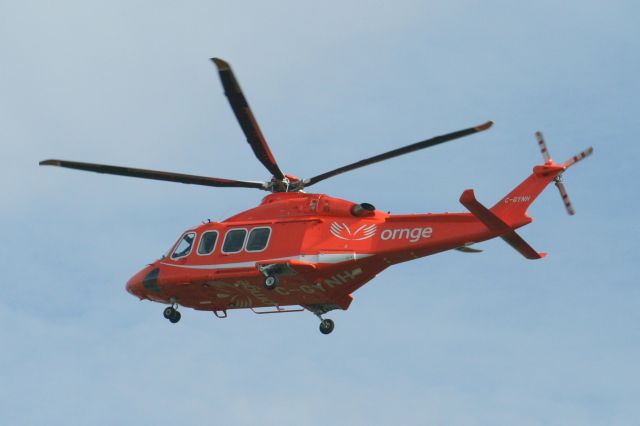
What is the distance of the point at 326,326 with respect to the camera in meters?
40.9

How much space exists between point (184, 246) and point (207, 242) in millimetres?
1011

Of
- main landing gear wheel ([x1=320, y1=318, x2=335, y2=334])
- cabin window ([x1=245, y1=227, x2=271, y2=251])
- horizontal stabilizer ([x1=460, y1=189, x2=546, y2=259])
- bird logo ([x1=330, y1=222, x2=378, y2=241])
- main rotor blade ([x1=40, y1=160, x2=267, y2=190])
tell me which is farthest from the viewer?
main landing gear wheel ([x1=320, y1=318, x2=335, y2=334])

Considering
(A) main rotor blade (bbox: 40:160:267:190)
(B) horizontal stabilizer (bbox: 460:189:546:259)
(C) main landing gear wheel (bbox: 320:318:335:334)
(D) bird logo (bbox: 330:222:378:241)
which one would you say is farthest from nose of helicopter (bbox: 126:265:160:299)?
(B) horizontal stabilizer (bbox: 460:189:546:259)

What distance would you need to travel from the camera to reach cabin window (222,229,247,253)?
40188 millimetres

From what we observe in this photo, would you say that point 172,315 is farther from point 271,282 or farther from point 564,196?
point 564,196

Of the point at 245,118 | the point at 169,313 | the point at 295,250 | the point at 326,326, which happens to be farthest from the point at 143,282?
the point at 245,118

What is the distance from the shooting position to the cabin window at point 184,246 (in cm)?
4150

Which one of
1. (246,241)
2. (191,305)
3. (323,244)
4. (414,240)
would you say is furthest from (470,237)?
(191,305)

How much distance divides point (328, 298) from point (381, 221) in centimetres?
291

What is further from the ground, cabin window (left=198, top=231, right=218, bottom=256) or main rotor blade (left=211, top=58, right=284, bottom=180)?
main rotor blade (left=211, top=58, right=284, bottom=180)

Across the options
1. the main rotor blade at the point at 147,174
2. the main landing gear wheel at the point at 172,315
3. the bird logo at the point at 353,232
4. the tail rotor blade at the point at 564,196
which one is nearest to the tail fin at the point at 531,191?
the tail rotor blade at the point at 564,196

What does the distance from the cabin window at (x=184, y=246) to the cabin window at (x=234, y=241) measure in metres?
1.38

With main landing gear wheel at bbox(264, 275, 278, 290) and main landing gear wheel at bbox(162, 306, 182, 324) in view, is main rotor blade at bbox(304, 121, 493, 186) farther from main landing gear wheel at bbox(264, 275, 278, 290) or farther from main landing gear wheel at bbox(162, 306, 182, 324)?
main landing gear wheel at bbox(162, 306, 182, 324)

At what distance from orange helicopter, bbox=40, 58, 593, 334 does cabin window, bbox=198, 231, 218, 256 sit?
0.04 meters
